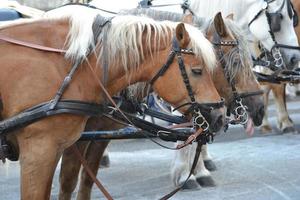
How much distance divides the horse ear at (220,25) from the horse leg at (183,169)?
1.62 metres

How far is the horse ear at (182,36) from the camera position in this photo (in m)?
3.32

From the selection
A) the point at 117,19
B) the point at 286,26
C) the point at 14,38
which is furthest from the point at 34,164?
the point at 286,26

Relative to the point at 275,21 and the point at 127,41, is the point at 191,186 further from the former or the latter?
the point at 127,41

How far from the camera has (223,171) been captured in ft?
22.9

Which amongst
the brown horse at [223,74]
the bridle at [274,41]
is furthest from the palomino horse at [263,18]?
the brown horse at [223,74]

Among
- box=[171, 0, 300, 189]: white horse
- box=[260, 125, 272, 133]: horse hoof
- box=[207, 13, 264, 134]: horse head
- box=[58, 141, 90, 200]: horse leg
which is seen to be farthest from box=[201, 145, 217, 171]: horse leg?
box=[58, 141, 90, 200]: horse leg

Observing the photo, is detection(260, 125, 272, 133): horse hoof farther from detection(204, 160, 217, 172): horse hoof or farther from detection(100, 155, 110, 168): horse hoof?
detection(100, 155, 110, 168): horse hoof

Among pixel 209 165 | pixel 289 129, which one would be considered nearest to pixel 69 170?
pixel 209 165

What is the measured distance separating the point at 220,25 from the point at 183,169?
72.8 inches

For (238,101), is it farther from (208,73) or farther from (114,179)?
(114,179)

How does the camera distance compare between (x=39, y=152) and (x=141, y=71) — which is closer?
(x=39, y=152)

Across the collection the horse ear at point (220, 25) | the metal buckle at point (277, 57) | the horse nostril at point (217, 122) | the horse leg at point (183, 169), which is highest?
the horse ear at point (220, 25)

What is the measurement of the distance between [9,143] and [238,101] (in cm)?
204

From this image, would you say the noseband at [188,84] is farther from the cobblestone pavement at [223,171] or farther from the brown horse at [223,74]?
the cobblestone pavement at [223,171]
